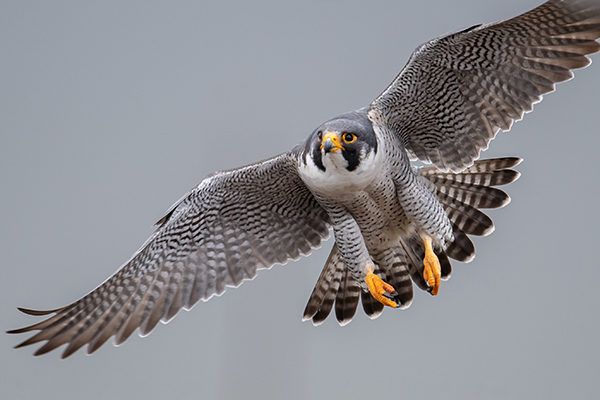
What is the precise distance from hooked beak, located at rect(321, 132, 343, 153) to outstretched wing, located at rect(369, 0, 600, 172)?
0.40 meters

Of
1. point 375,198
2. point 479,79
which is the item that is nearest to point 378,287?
point 375,198

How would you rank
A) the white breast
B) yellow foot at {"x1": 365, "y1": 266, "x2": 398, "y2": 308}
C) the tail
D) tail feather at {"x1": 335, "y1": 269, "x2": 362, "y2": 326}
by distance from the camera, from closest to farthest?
the white breast
yellow foot at {"x1": 365, "y1": 266, "x2": 398, "y2": 308}
the tail
tail feather at {"x1": 335, "y1": 269, "x2": 362, "y2": 326}

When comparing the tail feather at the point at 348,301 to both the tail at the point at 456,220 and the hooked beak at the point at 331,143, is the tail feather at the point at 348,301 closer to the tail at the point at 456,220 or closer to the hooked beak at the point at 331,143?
the tail at the point at 456,220

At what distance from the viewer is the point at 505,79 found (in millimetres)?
4398

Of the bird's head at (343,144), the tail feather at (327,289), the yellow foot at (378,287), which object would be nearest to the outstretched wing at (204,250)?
the tail feather at (327,289)

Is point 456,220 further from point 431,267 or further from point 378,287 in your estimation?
point 378,287

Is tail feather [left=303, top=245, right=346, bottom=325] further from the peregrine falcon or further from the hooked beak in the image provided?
the hooked beak

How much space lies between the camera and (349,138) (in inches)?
154

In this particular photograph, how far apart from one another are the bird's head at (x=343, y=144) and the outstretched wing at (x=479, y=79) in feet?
0.92

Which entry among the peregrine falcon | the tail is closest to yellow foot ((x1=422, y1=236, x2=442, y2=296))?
the peregrine falcon

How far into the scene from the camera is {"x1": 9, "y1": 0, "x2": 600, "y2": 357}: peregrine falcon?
4.17 metres

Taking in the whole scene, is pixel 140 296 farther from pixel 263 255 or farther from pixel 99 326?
pixel 263 255

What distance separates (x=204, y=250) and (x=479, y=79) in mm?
1589

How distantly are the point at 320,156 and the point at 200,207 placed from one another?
918mm
